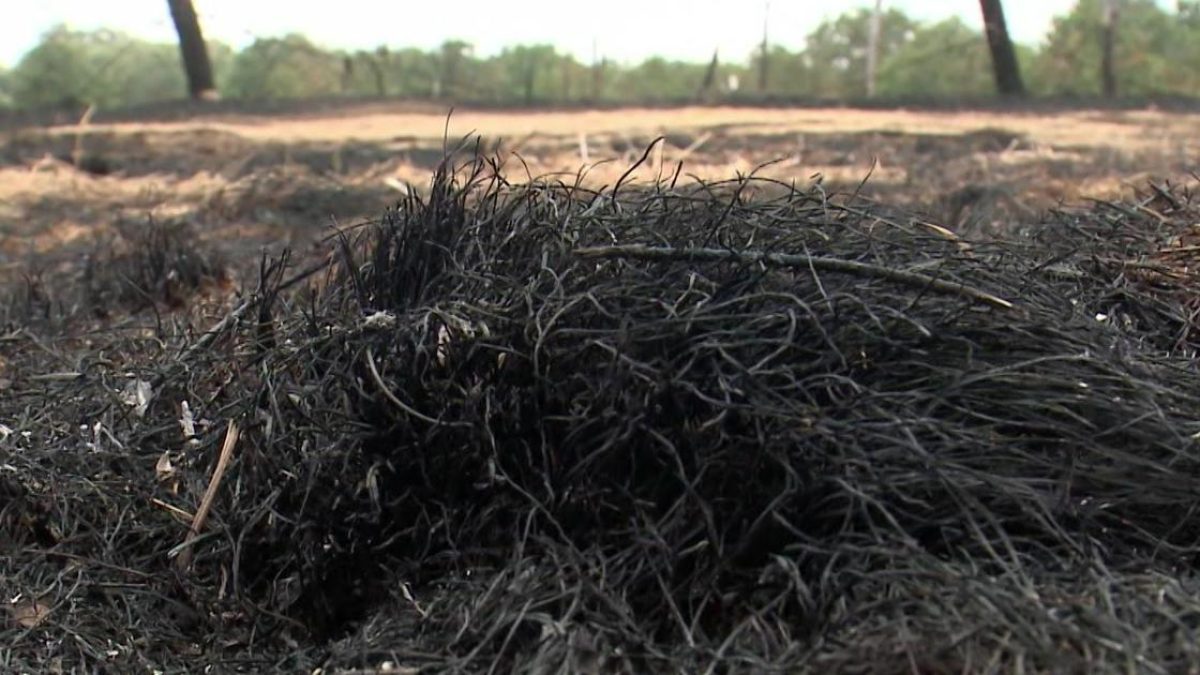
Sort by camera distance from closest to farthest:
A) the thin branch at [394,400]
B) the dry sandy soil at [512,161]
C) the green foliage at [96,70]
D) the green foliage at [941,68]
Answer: the thin branch at [394,400] < the dry sandy soil at [512,161] < the green foliage at [96,70] < the green foliage at [941,68]

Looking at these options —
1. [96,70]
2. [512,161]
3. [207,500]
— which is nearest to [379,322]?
[207,500]

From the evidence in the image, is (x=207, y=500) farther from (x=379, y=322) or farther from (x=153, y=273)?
(x=153, y=273)

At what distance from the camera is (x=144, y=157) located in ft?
35.9

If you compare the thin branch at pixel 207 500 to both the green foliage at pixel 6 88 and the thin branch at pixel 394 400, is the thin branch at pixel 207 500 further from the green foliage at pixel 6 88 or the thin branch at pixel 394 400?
the green foliage at pixel 6 88

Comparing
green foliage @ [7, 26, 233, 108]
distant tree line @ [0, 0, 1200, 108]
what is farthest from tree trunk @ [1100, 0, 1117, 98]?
green foliage @ [7, 26, 233, 108]

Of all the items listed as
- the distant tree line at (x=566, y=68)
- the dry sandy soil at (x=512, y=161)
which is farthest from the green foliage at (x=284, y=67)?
the dry sandy soil at (x=512, y=161)

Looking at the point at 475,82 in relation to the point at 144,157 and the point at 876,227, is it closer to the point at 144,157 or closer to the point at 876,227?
the point at 144,157

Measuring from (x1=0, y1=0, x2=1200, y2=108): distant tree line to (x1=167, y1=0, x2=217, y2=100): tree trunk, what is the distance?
317 cm

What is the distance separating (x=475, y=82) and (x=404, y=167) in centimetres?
1192

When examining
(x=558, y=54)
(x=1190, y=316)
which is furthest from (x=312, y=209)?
(x=558, y=54)

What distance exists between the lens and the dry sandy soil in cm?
805

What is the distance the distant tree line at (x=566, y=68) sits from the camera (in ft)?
68.6

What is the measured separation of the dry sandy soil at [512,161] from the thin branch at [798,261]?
123 inches

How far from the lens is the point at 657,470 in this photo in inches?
99.8
